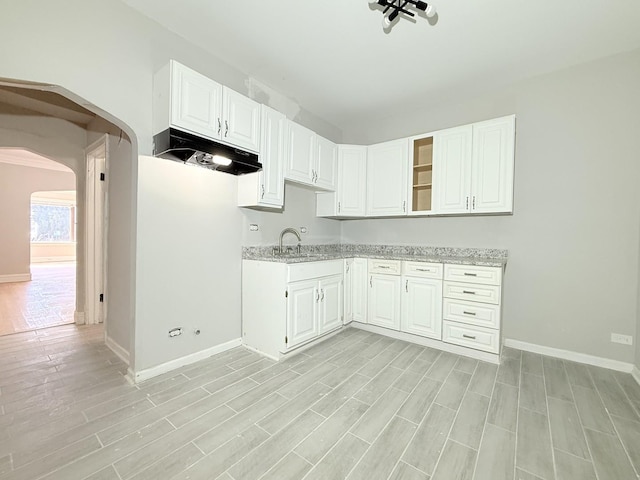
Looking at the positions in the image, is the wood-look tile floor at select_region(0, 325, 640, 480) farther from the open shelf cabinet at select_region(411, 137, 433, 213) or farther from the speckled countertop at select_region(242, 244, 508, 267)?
the open shelf cabinet at select_region(411, 137, 433, 213)

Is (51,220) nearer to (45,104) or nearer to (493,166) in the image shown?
(45,104)

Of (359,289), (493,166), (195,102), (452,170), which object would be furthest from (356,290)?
(195,102)

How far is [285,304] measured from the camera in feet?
8.26

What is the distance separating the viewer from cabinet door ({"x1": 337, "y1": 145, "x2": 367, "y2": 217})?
3707 mm

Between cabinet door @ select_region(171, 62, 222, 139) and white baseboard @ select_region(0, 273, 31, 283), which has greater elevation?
cabinet door @ select_region(171, 62, 222, 139)

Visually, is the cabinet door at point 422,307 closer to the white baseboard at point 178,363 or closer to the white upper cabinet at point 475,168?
the white upper cabinet at point 475,168

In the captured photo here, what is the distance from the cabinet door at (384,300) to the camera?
3.13 m

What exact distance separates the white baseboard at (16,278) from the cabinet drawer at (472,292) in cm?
895

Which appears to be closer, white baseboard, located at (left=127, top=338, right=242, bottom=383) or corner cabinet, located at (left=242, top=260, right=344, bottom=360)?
white baseboard, located at (left=127, top=338, right=242, bottom=383)

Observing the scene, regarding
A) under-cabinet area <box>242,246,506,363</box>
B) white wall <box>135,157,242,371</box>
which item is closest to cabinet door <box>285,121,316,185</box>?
white wall <box>135,157,242,371</box>

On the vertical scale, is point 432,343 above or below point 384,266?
below

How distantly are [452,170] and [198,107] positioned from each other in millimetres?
2683

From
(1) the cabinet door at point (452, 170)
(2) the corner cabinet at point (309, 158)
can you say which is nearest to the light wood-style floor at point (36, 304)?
(2) the corner cabinet at point (309, 158)

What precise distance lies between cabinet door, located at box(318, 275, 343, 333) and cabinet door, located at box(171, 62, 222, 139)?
185 cm
